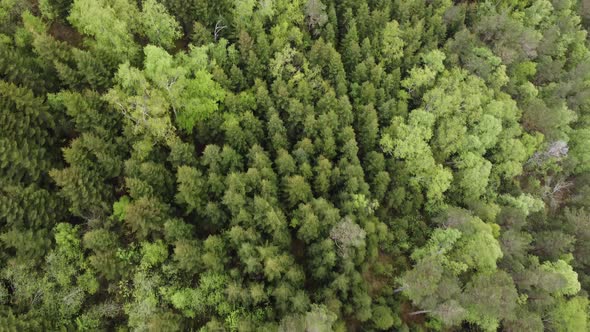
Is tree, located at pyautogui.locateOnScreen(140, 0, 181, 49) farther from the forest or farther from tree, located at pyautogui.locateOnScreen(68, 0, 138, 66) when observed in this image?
tree, located at pyautogui.locateOnScreen(68, 0, 138, 66)

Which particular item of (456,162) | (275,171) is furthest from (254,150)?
(456,162)

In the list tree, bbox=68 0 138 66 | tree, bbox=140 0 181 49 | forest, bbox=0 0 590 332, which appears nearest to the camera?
forest, bbox=0 0 590 332

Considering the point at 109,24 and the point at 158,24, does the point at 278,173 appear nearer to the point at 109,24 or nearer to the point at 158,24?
Result: the point at 158,24

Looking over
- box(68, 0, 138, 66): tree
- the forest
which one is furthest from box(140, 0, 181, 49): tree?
box(68, 0, 138, 66): tree

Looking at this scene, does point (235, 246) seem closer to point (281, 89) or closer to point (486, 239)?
point (281, 89)

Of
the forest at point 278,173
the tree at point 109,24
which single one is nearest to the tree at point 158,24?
the forest at point 278,173

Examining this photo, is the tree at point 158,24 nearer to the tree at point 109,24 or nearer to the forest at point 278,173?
the forest at point 278,173

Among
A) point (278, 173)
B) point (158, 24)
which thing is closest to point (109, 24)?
point (158, 24)

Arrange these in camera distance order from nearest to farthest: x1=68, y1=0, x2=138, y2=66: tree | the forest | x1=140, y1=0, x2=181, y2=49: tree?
the forest < x1=68, y1=0, x2=138, y2=66: tree < x1=140, y1=0, x2=181, y2=49: tree
